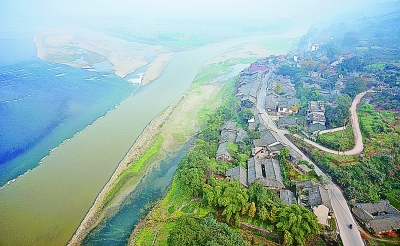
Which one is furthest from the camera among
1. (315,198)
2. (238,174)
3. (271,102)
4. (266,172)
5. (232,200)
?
(271,102)

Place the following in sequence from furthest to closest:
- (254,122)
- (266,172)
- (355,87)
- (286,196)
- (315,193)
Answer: (355,87) → (254,122) → (266,172) → (286,196) → (315,193)

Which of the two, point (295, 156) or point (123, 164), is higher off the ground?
point (295, 156)

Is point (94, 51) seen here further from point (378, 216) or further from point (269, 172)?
point (378, 216)

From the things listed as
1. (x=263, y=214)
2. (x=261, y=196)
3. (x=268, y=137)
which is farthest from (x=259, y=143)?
(x=263, y=214)

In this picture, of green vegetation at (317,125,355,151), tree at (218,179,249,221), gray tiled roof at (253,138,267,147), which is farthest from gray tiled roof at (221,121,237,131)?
tree at (218,179,249,221)

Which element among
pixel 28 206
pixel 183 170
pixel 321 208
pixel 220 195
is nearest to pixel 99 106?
pixel 28 206

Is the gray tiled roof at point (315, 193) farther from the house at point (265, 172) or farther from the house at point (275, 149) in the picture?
the house at point (275, 149)

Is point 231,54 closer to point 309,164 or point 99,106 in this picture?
point 99,106
